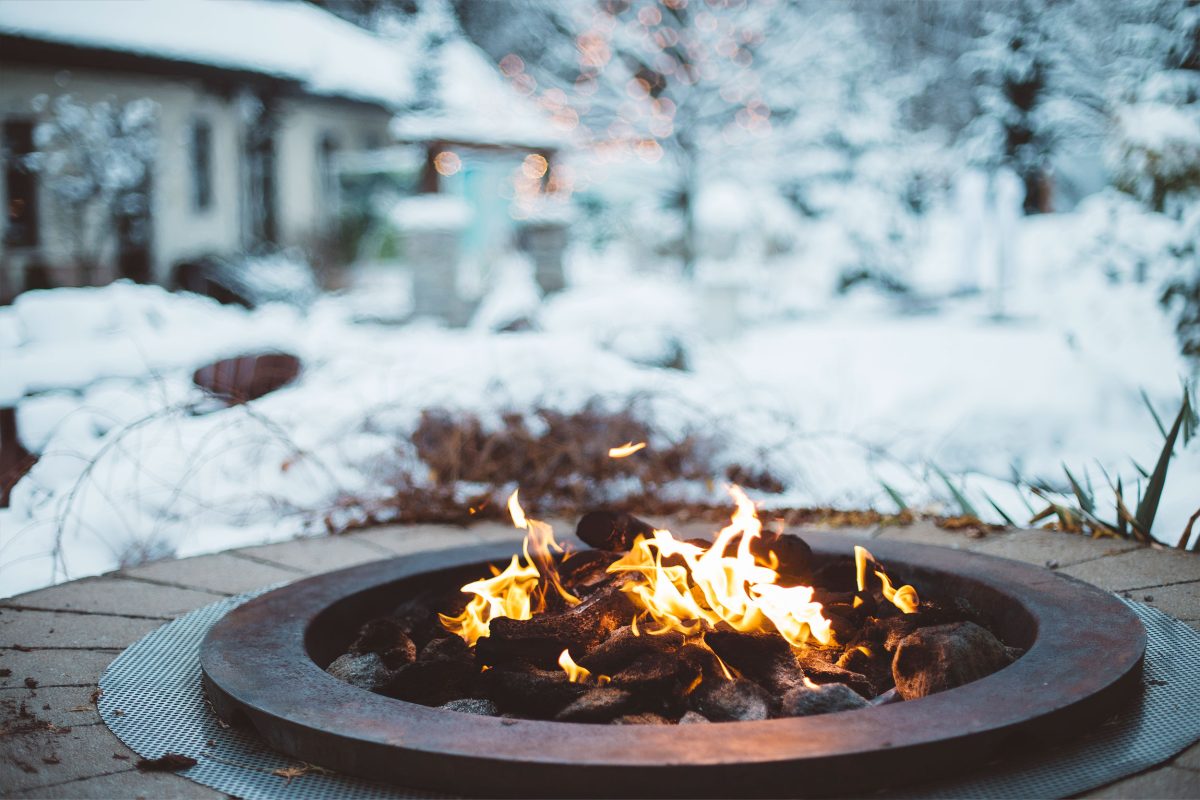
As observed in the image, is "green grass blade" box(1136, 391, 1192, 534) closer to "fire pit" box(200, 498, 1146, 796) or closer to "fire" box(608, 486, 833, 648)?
"fire pit" box(200, 498, 1146, 796)

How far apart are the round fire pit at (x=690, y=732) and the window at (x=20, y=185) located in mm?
11582

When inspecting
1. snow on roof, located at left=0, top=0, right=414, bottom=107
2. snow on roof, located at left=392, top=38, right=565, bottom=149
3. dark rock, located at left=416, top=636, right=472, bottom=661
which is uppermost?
snow on roof, located at left=0, top=0, right=414, bottom=107

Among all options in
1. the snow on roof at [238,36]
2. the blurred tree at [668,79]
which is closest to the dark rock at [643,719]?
the snow on roof at [238,36]

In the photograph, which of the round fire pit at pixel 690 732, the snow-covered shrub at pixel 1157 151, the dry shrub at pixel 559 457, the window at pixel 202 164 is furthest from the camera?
the window at pixel 202 164

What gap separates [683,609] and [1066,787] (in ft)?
3.09

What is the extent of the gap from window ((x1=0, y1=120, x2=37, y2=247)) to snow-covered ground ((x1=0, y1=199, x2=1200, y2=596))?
263 cm

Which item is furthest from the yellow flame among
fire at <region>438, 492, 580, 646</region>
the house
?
the house

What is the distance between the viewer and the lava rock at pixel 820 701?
215 cm

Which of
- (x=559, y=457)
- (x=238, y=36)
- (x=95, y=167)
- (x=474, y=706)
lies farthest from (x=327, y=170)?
(x=474, y=706)

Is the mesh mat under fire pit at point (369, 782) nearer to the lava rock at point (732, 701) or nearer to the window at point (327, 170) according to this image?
the lava rock at point (732, 701)

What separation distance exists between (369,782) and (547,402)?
4160 mm

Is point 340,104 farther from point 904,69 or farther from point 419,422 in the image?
point 419,422

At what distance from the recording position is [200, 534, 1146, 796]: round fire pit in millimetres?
1803

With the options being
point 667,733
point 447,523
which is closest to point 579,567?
point 667,733
